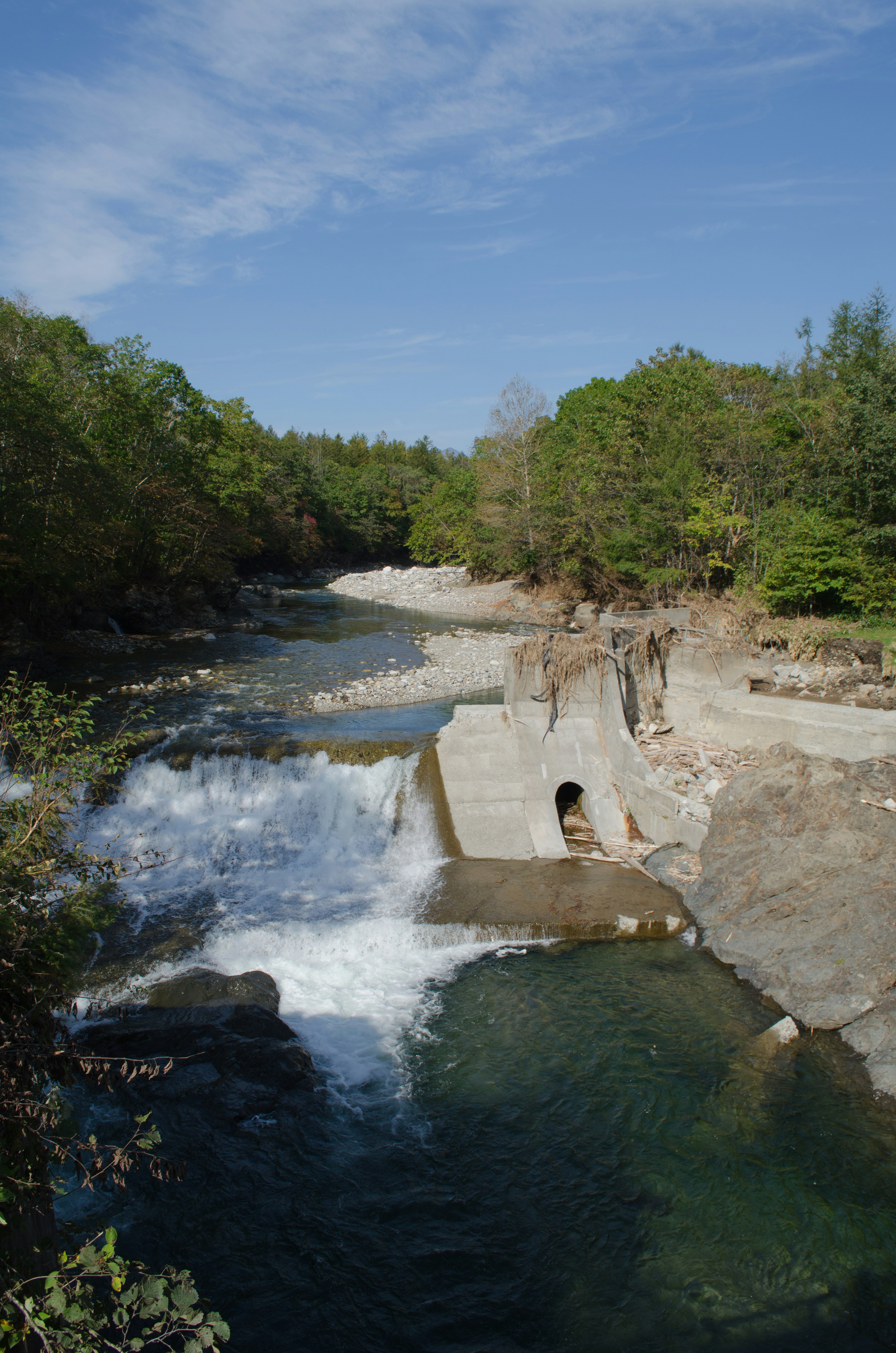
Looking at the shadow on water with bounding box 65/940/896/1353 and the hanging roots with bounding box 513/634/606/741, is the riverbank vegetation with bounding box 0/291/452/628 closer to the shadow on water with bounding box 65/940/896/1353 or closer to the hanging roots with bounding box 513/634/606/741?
the hanging roots with bounding box 513/634/606/741

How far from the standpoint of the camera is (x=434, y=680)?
73.6 feet

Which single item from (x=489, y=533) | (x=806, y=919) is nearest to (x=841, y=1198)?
(x=806, y=919)

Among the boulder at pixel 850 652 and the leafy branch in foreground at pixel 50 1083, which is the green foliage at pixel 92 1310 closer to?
the leafy branch in foreground at pixel 50 1083

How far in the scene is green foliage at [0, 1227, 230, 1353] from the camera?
8.25 ft

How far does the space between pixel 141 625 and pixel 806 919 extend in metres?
26.8

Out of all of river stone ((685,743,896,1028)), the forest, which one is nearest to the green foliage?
river stone ((685,743,896,1028))

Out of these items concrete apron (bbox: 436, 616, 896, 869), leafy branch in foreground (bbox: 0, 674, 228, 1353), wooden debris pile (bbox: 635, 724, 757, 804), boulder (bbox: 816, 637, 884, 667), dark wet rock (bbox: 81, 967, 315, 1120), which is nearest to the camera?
leafy branch in foreground (bbox: 0, 674, 228, 1353)

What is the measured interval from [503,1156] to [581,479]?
33.9m

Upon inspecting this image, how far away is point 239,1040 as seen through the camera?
26.2 ft

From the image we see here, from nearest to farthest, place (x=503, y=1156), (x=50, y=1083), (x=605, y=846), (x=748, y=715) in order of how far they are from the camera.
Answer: (x=50, y=1083) < (x=503, y=1156) < (x=605, y=846) < (x=748, y=715)

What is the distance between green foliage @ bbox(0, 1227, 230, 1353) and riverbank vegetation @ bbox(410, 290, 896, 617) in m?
20.6

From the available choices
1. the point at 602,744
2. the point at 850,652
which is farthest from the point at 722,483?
the point at 602,744

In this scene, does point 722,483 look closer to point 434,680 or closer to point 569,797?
point 434,680

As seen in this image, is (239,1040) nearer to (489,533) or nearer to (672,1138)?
(672,1138)
